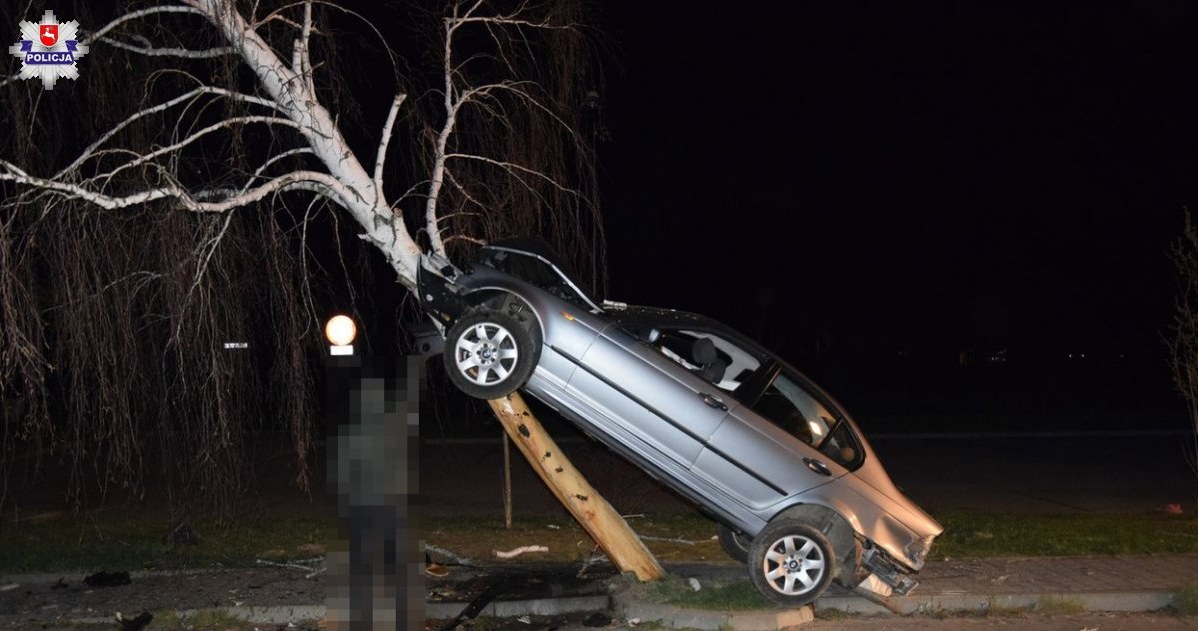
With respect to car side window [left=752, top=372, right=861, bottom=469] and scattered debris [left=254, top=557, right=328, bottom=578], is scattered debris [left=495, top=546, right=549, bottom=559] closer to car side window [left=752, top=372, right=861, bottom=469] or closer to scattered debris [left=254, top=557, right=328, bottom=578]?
scattered debris [left=254, top=557, right=328, bottom=578]

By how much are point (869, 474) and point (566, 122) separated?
3866 millimetres

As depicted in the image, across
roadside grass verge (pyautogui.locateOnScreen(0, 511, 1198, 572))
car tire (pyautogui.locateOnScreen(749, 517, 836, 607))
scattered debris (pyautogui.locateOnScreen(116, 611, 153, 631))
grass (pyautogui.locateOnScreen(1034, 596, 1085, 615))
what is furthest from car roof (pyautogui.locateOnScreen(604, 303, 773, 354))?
scattered debris (pyautogui.locateOnScreen(116, 611, 153, 631))

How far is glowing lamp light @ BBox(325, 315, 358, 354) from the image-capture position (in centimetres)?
804

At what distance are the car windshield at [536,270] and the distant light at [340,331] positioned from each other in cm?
110

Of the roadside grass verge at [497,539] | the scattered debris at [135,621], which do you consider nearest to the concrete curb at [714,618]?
the roadside grass verge at [497,539]

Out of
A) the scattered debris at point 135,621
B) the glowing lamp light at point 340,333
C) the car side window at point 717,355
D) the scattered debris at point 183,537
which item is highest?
the glowing lamp light at point 340,333

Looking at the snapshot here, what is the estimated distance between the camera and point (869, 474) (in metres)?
8.14

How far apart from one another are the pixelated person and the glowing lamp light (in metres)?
3.29

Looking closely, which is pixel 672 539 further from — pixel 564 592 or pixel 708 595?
pixel 708 595

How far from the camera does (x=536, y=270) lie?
325 inches

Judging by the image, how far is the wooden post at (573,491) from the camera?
28.2 feet

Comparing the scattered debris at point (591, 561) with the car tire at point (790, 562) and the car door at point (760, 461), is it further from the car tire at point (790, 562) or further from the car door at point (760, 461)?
the car door at point (760, 461)

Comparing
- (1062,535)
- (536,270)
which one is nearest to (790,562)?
(536,270)
